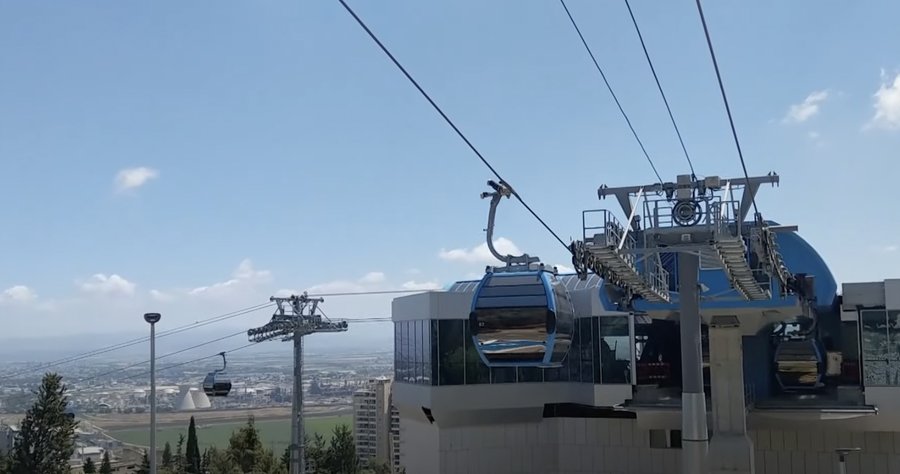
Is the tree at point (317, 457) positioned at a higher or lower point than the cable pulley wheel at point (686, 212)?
lower

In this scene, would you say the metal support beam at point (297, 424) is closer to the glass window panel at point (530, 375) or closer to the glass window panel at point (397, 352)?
the glass window panel at point (397, 352)

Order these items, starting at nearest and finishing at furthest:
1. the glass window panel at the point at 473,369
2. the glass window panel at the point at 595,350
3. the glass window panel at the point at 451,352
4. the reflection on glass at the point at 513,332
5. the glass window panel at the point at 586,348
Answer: the reflection on glass at the point at 513,332 → the glass window panel at the point at 595,350 → the glass window panel at the point at 451,352 → the glass window panel at the point at 473,369 → the glass window panel at the point at 586,348

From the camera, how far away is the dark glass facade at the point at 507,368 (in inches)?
1359

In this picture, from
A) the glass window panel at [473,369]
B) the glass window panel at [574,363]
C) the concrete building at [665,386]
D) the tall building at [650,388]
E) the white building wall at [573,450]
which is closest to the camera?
the concrete building at [665,386]

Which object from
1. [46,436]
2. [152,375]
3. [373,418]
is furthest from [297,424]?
[373,418]

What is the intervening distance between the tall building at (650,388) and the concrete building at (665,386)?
5 centimetres

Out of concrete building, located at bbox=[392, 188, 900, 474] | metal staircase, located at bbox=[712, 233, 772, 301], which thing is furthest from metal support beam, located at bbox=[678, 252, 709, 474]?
concrete building, located at bbox=[392, 188, 900, 474]

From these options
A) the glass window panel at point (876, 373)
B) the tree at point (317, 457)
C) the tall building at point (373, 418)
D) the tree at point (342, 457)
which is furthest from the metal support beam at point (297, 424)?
the tall building at point (373, 418)

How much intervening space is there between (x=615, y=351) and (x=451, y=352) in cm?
649

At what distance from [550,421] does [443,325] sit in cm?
620

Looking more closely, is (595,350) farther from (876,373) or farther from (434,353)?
(876,373)

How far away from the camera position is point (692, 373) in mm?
17188

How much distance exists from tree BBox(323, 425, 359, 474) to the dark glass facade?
484 inches

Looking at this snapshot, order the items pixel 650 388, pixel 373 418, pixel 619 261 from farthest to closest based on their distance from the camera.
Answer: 1. pixel 373 418
2. pixel 650 388
3. pixel 619 261
